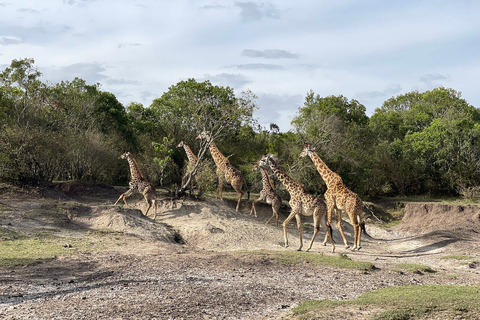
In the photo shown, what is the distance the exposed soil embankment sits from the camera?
2345 centimetres

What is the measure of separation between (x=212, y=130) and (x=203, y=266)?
10.4m

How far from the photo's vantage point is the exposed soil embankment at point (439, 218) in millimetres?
23453

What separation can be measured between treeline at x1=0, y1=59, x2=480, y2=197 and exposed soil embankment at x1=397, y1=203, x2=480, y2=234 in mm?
3845

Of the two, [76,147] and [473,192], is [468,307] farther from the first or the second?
[473,192]

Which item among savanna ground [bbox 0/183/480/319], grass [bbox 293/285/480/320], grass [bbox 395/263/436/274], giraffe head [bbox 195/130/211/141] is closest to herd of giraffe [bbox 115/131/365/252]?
giraffe head [bbox 195/130/211/141]

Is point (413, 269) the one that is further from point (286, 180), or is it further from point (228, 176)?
point (228, 176)

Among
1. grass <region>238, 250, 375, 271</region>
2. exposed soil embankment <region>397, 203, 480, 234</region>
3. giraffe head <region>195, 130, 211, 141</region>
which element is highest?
giraffe head <region>195, 130, 211, 141</region>

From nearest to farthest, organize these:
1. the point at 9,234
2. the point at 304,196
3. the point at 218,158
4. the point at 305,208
Answer: the point at 9,234 < the point at 305,208 < the point at 304,196 < the point at 218,158

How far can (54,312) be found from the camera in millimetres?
9016

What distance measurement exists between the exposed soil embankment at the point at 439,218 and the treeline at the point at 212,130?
384 centimetres

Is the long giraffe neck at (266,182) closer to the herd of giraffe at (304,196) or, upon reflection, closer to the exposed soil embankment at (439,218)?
the herd of giraffe at (304,196)

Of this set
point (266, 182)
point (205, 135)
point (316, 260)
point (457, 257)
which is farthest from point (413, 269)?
point (205, 135)

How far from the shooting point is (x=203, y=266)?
42.9ft

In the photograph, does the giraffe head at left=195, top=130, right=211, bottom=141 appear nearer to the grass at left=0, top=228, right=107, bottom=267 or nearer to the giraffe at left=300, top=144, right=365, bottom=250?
the giraffe at left=300, top=144, right=365, bottom=250
